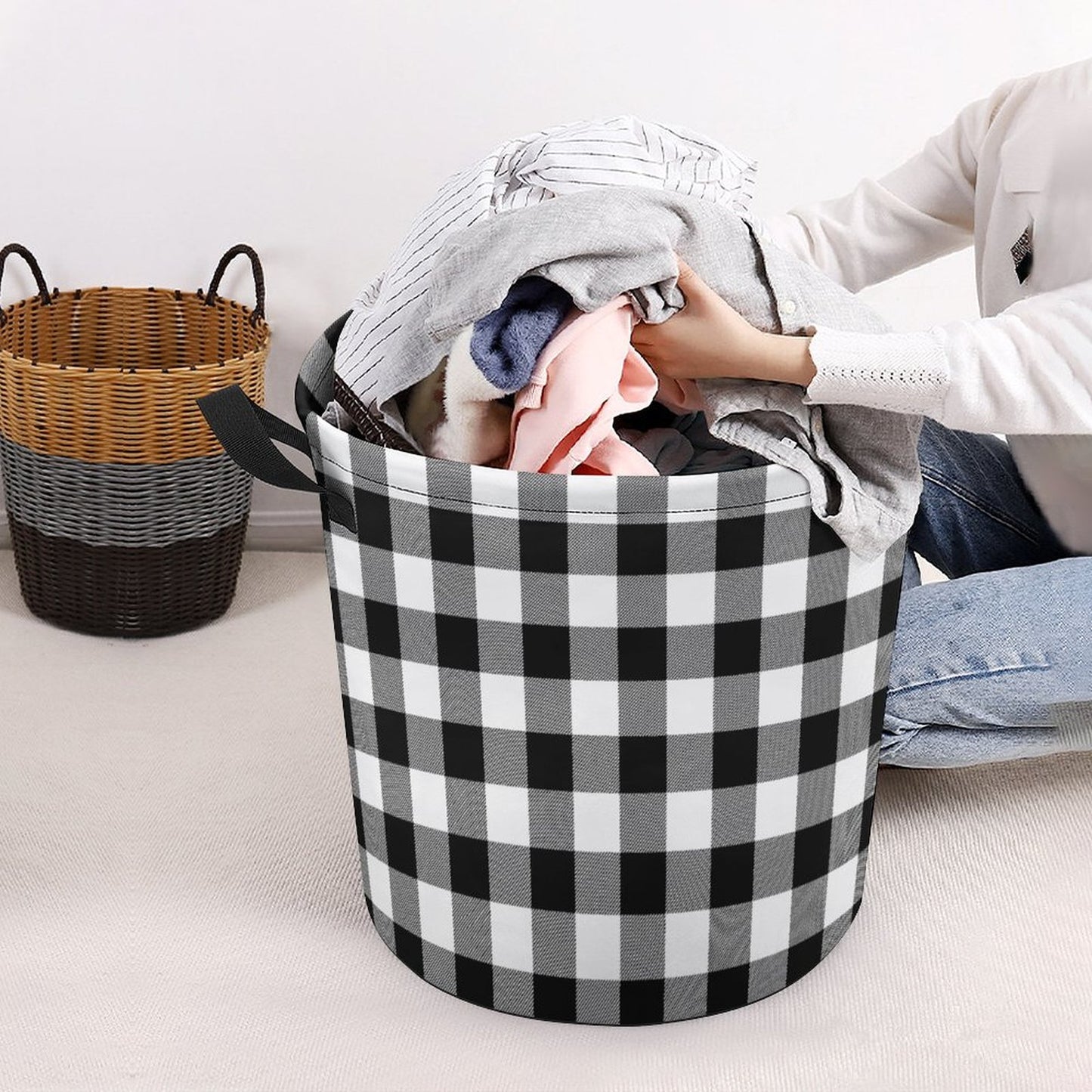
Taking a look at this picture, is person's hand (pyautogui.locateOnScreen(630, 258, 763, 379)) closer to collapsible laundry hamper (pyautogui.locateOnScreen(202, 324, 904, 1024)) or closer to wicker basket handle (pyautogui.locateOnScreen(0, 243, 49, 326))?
collapsible laundry hamper (pyautogui.locateOnScreen(202, 324, 904, 1024))

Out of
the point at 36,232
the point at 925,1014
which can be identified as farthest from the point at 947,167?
the point at 36,232

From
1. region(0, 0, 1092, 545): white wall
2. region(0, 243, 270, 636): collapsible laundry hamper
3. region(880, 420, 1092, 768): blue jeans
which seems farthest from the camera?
region(0, 0, 1092, 545): white wall

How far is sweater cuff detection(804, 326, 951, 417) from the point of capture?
39.2 inches

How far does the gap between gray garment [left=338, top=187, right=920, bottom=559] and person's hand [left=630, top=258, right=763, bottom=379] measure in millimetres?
12

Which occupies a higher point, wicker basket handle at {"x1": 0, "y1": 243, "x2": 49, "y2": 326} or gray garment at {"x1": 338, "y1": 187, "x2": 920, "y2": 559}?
gray garment at {"x1": 338, "y1": 187, "x2": 920, "y2": 559}

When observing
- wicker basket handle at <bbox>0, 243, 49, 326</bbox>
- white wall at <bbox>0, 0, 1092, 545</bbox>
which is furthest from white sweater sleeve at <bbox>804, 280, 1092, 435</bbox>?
wicker basket handle at <bbox>0, 243, 49, 326</bbox>

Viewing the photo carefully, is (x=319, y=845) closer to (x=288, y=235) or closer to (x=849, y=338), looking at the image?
(x=849, y=338)

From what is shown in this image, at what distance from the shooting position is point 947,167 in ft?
4.71

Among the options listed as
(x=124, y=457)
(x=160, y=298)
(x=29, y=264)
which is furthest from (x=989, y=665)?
(x=29, y=264)

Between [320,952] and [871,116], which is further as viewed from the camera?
[871,116]

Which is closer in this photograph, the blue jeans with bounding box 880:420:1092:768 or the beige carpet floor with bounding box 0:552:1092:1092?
the beige carpet floor with bounding box 0:552:1092:1092

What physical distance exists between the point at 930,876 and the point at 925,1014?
0.70 feet

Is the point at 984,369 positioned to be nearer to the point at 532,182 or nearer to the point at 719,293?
the point at 719,293

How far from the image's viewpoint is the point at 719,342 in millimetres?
992
